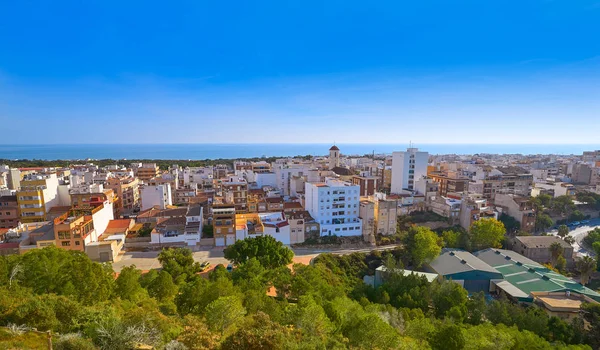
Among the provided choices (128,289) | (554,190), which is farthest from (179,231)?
(554,190)

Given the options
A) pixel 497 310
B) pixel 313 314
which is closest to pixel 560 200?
pixel 497 310

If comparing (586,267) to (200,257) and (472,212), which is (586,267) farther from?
(200,257)

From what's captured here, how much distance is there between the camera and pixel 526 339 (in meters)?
13.0

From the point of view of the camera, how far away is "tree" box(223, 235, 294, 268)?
22.0m

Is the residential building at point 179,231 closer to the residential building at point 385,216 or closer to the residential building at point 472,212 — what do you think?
the residential building at point 385,216

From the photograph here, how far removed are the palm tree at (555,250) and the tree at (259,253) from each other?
24.4 metres

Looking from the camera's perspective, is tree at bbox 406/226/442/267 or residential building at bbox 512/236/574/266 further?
residential building at bbox 512/236/574/266

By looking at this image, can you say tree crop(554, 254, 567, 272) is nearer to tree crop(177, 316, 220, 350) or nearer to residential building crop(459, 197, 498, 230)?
residential building crop(459, 197, 498, 230)

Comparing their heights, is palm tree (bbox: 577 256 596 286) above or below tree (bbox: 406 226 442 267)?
below

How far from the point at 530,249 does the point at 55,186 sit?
48355 mm

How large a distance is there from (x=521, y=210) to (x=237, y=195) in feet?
106

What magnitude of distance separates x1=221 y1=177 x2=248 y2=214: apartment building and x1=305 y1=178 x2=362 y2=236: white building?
8.53m

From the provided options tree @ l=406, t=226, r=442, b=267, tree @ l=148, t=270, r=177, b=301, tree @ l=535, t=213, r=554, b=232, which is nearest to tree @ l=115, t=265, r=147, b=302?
tree @ l=148, t=270, r=177, b=301

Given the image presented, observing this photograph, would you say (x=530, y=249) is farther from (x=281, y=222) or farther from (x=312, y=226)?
(x=281, y=222)
